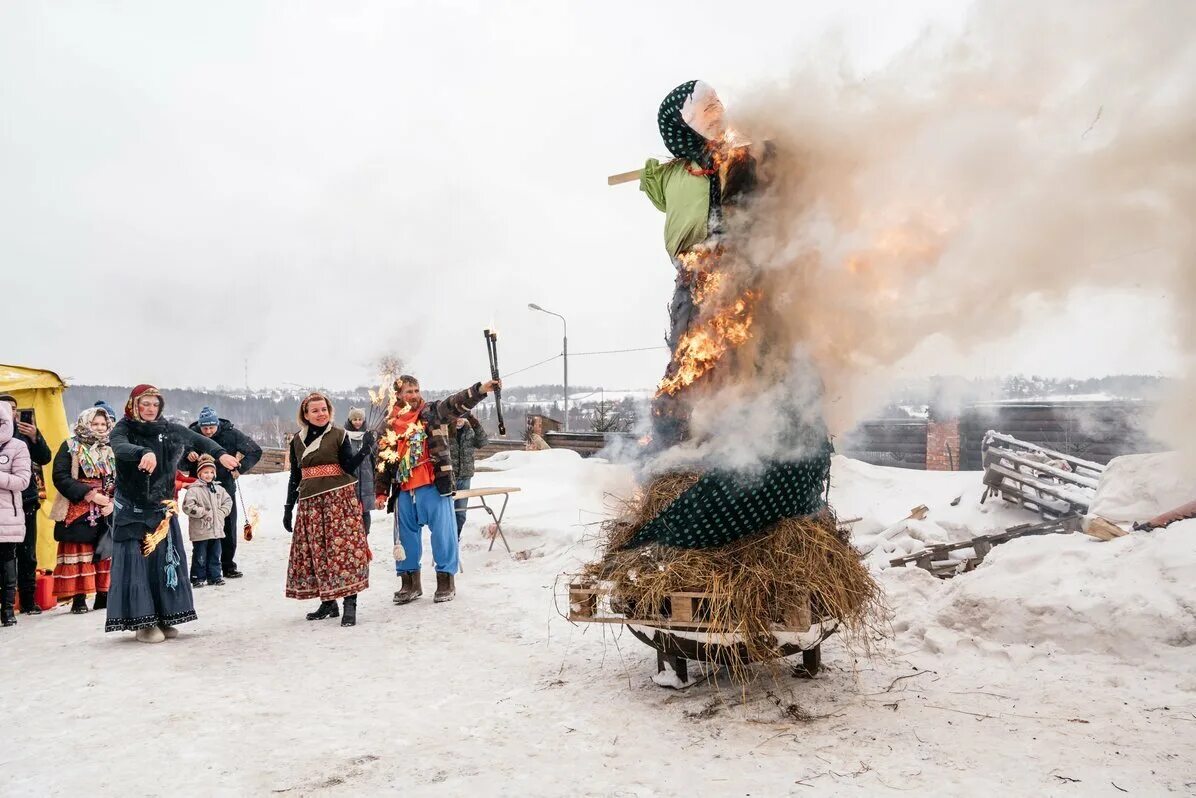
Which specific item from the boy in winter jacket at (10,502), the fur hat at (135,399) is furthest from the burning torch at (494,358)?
the boy in winter jacket at (10,502)

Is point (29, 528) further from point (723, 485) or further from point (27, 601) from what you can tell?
point (723, 485)

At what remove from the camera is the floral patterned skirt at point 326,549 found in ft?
20.1

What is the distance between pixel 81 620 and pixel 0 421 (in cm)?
193

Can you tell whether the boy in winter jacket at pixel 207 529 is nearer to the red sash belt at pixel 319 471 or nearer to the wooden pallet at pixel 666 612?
the red sash belt at pixel 319 471

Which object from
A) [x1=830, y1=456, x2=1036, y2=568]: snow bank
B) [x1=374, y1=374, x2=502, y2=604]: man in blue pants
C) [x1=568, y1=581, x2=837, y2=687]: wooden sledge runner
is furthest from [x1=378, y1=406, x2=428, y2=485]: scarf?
[x1=830, y1=456, x2=1036, y2=568]: snow bank

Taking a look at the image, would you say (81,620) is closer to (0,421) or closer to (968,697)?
(0,421)

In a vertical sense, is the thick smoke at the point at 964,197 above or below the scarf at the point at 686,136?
below

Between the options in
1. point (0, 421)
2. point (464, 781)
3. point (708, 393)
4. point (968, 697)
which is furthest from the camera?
point (0, 421)

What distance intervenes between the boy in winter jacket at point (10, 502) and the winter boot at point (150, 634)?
171 cm

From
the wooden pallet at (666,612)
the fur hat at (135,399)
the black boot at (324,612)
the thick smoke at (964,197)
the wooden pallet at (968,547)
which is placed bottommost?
the black boot at (324,612)

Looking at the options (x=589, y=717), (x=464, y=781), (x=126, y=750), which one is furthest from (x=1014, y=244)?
(x=126, y=750)

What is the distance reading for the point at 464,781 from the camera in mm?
3039

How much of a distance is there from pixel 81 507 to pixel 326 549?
265 cm

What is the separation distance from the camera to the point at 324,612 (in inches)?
251
